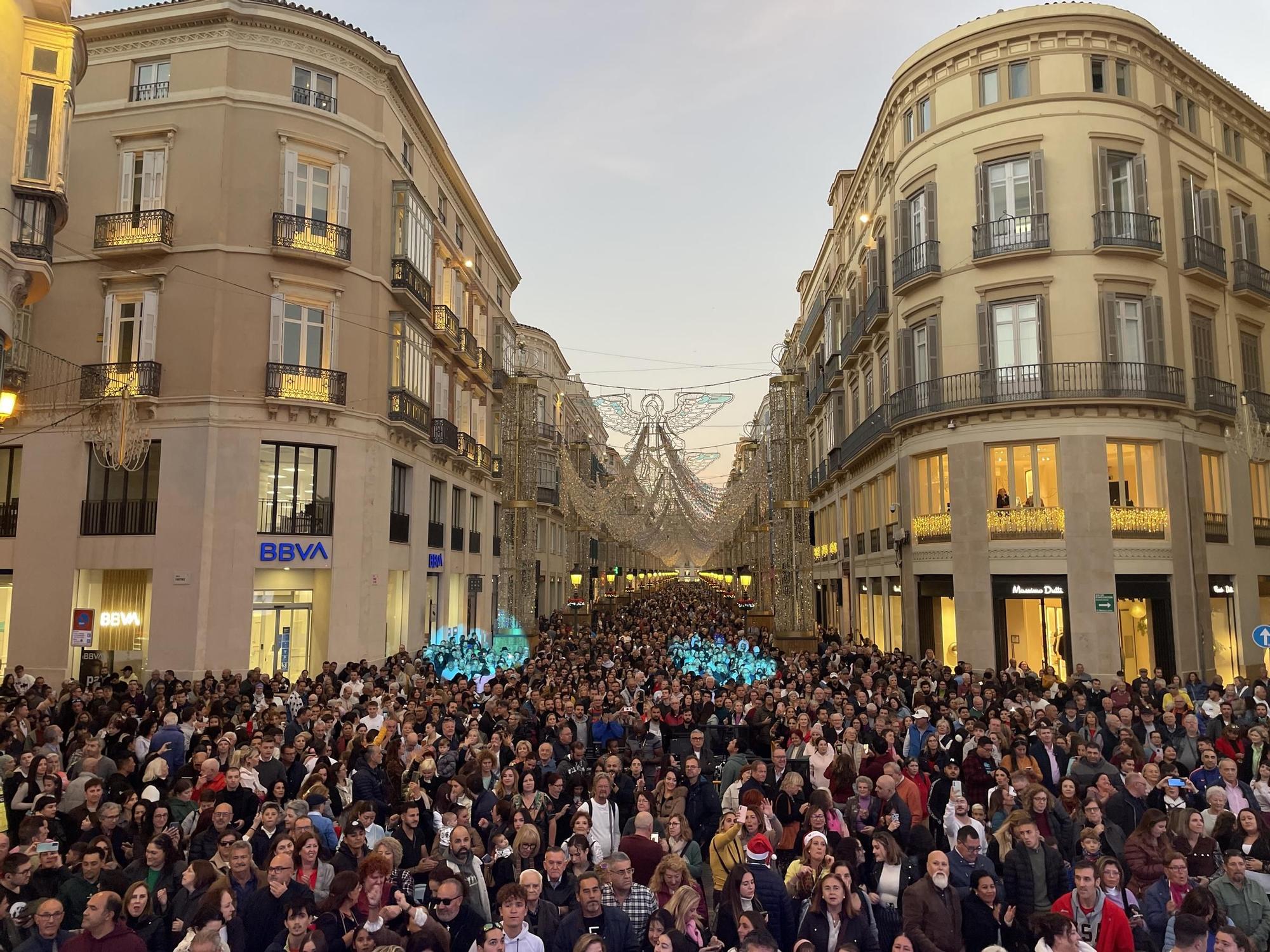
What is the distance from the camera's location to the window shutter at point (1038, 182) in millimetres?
23812

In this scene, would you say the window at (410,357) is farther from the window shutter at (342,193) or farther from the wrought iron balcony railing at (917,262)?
the wrought iron balcony railing at (917,262)

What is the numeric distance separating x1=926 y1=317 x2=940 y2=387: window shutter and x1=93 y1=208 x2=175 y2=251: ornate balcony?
20.8 m

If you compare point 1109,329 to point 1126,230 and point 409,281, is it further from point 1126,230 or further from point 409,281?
point 409,281

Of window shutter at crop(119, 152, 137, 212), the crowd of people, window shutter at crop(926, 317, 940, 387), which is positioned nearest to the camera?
the crowd of people

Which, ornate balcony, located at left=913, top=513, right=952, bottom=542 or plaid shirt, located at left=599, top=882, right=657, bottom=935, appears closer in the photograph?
plaid shirt, located at left=599, top=882, right=657, bottom=935

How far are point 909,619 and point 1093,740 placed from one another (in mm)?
14918

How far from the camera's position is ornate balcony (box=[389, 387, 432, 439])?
26312 millimetres

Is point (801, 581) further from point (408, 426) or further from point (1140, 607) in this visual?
point (408, 426)

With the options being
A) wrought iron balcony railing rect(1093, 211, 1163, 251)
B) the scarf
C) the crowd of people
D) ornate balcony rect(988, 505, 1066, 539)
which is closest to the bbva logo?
the crowd of people

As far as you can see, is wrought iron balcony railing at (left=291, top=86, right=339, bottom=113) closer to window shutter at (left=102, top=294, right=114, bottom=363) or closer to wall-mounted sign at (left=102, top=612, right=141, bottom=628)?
window shutter at (left=102, top=294, right=114, bottom=363)

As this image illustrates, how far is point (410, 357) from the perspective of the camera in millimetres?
28281

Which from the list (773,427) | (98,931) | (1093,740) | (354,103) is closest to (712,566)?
(773,427)

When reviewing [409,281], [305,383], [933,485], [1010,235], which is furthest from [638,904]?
[409,281]

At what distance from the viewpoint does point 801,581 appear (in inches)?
1094
